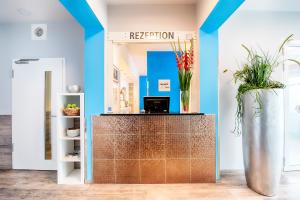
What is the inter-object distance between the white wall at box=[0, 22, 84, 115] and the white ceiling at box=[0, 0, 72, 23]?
169 millimetres

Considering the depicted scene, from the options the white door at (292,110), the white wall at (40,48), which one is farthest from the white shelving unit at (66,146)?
the white door at (292,110)

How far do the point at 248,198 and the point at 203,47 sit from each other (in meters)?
2.39

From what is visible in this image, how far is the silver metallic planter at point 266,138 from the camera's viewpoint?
2.82m

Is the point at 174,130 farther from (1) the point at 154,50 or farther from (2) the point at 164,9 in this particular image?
(1) the point at 154,50

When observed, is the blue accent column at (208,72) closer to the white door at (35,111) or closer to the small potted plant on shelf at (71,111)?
the small potted plant on shelf at (71,111)

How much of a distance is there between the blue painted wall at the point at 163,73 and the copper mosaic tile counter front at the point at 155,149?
229cm

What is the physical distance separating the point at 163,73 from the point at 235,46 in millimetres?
2260

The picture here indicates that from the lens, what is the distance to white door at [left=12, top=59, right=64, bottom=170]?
415 cm

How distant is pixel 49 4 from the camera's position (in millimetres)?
3482

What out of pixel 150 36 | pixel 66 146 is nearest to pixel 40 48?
pixel 66 146

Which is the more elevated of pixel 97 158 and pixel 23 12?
pixel 23 12

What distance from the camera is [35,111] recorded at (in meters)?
4.16

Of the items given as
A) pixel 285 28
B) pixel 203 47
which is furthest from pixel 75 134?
pixel 285 28

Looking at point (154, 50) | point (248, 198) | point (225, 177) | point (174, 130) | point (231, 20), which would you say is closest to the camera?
point (248, 198)
